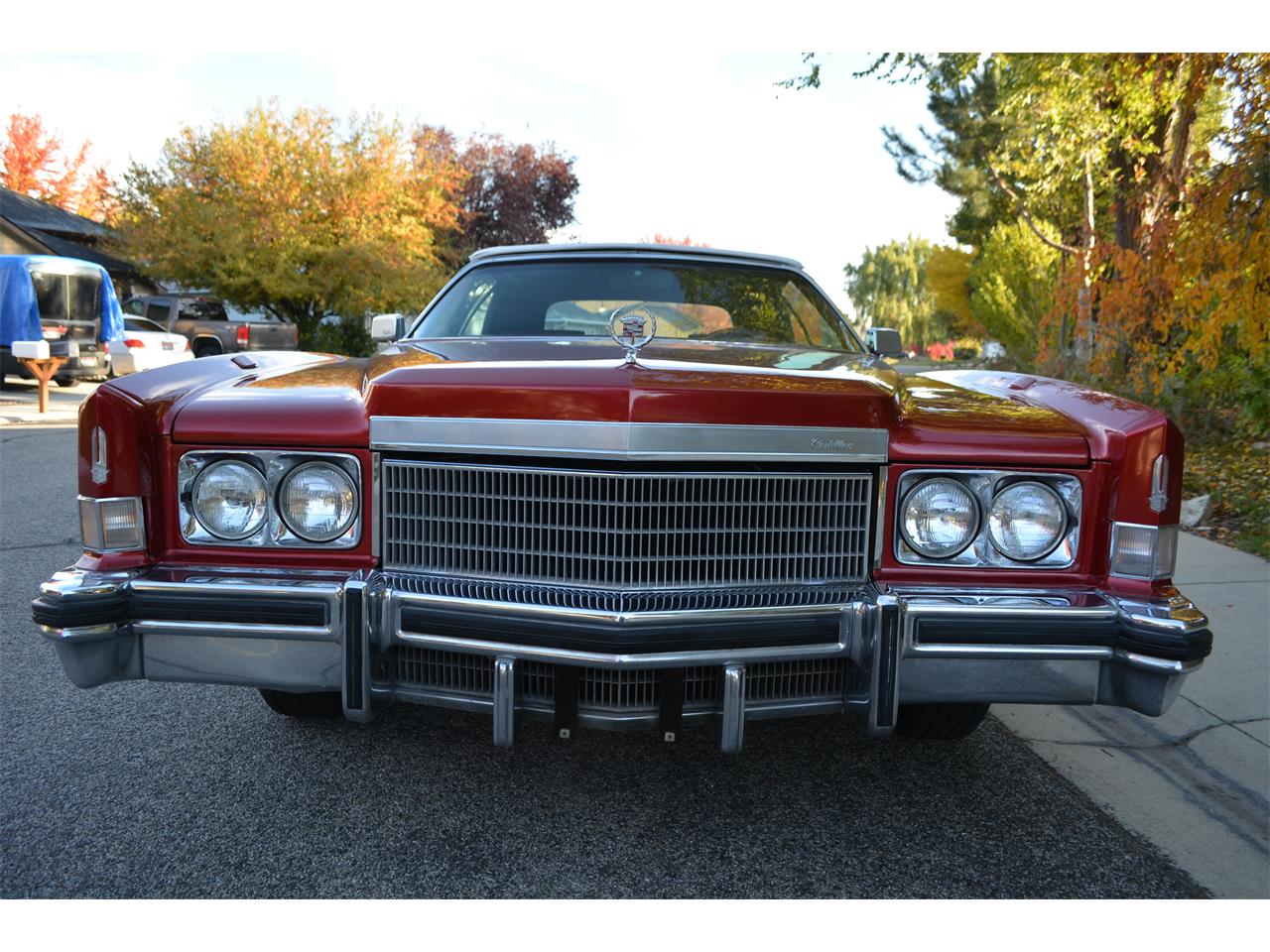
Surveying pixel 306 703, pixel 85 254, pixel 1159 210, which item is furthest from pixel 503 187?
pixel 306 703

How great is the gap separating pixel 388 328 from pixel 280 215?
17500 millimetres

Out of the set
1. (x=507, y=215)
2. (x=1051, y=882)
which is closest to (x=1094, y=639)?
(x=1051, y=882)

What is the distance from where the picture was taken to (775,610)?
226cm

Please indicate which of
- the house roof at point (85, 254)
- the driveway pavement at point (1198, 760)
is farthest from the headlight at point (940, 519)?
the house roof at point (85, 254)

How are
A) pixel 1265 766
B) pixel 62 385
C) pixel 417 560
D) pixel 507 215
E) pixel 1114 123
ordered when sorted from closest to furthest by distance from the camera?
1. pixel 417 560
2. pixel 1265 766
3. pixel 1114 123
4. pixel 62 385
5. pixel 507 215

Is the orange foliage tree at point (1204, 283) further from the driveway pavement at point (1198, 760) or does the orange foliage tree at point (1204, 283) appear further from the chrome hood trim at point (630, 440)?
the chrome hood trim at point (630, 440)

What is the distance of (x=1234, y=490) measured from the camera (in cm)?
691

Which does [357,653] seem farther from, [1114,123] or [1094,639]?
[1114,123]

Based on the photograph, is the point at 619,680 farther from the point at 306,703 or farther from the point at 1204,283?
the point at 1204,283

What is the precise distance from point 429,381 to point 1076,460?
1.62 meters

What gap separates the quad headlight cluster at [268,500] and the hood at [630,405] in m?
0.07

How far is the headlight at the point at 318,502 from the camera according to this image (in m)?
2.42

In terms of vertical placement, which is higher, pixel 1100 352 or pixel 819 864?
pixel 1100 352

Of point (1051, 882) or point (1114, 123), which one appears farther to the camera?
point (1114, 123)
